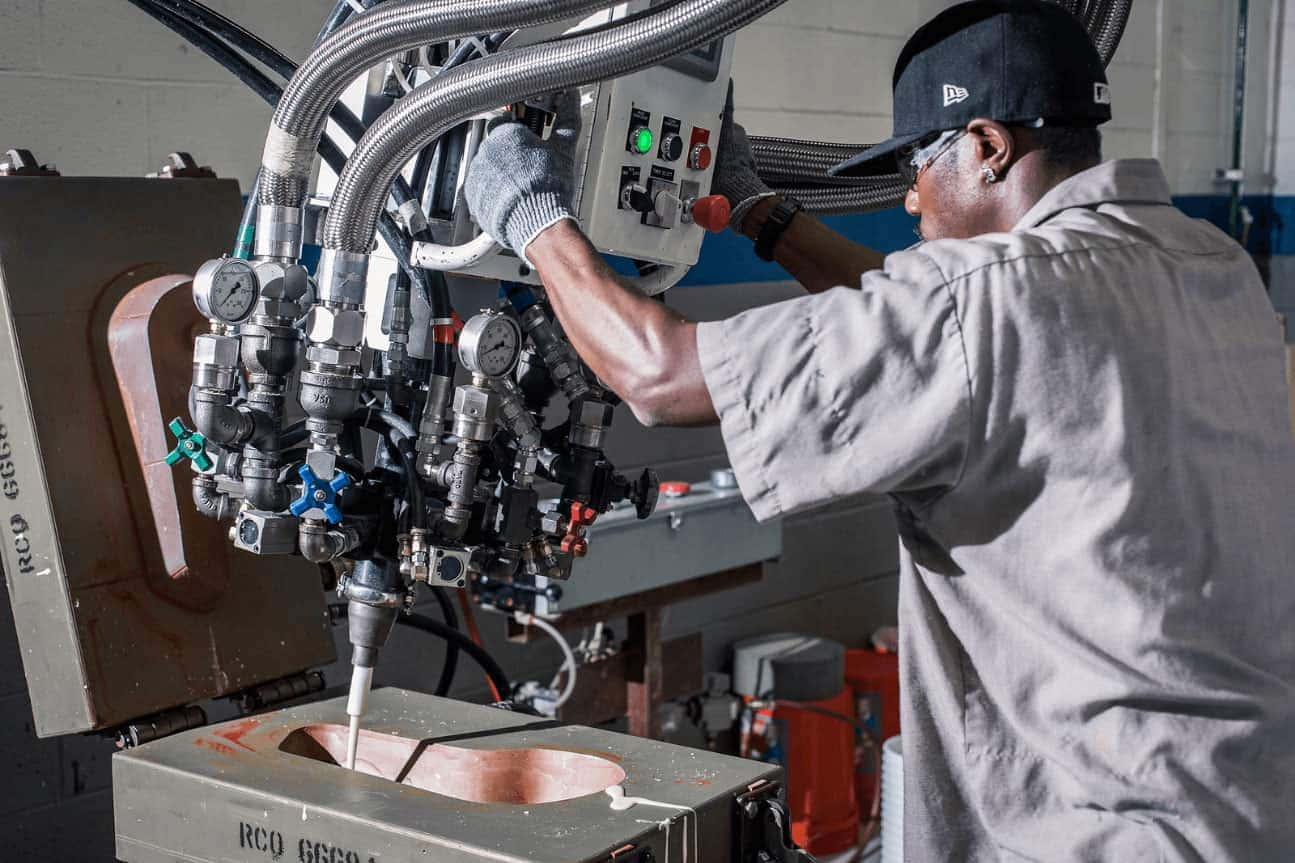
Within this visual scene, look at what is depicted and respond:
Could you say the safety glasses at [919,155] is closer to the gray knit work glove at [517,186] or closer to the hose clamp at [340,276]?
the gray knit work glove at [517,186]

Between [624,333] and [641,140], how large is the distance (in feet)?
0.77

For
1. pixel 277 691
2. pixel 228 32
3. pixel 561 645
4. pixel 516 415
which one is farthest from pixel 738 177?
pixel 561 645

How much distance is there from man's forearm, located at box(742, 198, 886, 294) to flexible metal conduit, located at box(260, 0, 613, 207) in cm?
43

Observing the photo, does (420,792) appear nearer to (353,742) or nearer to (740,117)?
(353,742)

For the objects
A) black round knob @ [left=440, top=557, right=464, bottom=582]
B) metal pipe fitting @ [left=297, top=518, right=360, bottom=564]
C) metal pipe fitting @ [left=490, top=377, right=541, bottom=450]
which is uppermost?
metal pipe fitting @ [left=490, top=377, right=541, bottom=450]

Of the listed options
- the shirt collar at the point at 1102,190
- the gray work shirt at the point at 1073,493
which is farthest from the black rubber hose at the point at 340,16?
the shirt collar at the point at 1102,190

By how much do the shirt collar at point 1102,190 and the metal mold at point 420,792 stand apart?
54 centimetres

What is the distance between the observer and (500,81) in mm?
1076

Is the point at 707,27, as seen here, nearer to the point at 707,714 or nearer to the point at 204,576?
the point at 204,576

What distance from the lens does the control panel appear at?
1.18m

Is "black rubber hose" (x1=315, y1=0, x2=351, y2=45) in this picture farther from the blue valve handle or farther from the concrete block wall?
the concrete block wall

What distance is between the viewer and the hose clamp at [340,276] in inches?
44.5

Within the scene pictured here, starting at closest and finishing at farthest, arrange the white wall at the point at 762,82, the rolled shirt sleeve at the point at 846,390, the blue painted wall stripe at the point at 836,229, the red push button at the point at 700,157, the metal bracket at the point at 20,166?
the rolled shirt sleeve at the point at 846,390, the red push button at the point at 700,157, the metal bracket at the point at 20,166, the white wall at the point at 762,82, the blue painted wall stripe at the point at 836,229

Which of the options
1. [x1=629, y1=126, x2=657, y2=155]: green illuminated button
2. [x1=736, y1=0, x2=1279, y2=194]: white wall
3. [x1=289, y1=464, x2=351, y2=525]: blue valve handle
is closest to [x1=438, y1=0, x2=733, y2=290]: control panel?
[x1=629, y1=126, x2=657, y2=155]: green illuminated button
